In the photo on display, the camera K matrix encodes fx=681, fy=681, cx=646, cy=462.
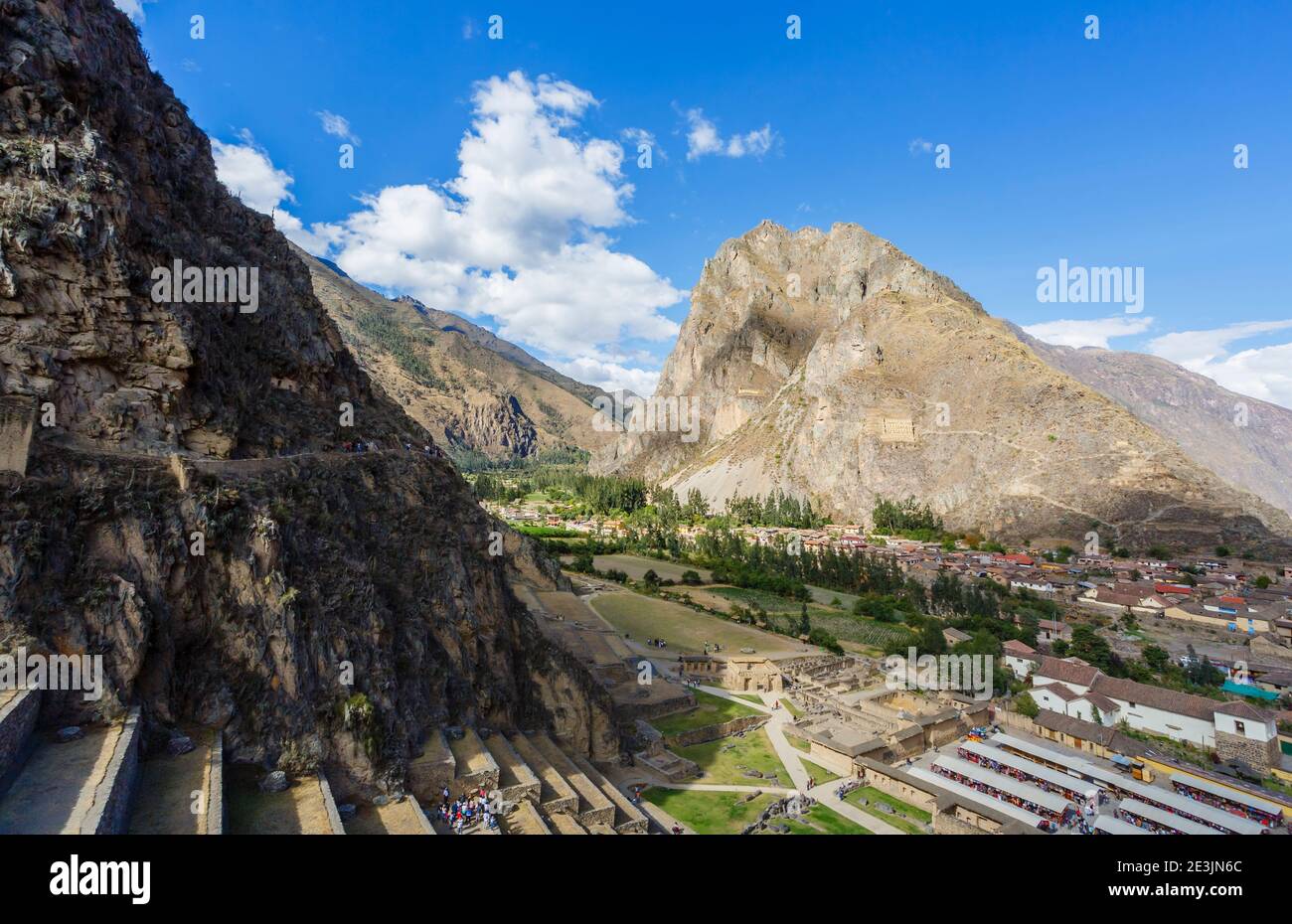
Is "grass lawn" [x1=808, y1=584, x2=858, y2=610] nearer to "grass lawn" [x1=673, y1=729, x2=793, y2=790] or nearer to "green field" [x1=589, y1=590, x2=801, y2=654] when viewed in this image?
"green field" [x1=589, y1=590, x2=801, y2=654]

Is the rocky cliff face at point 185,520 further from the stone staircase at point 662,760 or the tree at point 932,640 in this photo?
the tree at point 932,640

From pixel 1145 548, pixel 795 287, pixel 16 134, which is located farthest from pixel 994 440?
pixel 16 134

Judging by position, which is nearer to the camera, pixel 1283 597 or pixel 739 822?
pixel 739 822

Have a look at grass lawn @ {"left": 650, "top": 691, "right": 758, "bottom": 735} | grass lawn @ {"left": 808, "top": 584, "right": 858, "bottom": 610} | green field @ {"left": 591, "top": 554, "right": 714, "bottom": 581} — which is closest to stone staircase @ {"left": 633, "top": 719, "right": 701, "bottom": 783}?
grass lawn @ {"left": 650, "top": 691, "right": 758, "bottom": 735}

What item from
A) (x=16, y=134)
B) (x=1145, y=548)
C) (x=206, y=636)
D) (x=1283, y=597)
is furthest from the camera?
(x=1145, y=548)

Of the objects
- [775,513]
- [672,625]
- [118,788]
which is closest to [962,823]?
[118,788]

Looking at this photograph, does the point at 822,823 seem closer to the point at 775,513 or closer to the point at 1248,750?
the point at 1248,750
